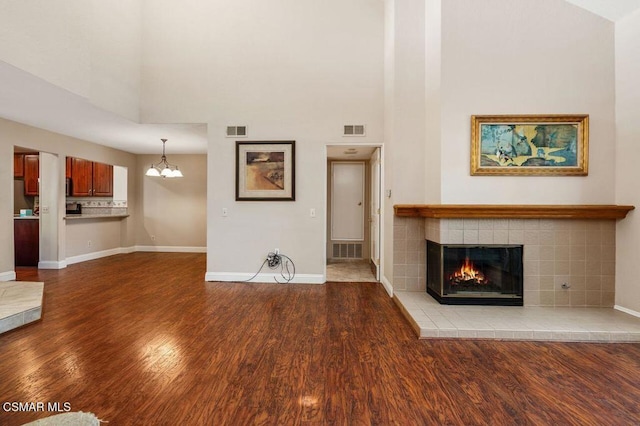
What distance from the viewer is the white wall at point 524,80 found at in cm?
312

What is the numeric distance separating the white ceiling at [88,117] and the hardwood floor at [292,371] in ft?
7.98

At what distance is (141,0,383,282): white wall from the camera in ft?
14.3

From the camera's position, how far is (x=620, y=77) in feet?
10.1

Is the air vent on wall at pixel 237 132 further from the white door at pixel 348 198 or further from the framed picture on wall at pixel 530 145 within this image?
the framed picture on wall at pixel 530 145

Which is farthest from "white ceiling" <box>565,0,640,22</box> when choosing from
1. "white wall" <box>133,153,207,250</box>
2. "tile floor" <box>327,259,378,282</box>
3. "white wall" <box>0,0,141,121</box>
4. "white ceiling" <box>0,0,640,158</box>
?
"white wall" <box>133,153,207,250</box>

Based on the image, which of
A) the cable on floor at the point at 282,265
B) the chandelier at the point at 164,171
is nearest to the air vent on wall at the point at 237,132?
the cable on floor at the point at 282,265

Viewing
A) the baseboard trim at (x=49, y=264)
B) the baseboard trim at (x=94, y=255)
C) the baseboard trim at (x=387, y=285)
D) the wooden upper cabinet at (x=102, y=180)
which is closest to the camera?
the baseboard trim at (x=387, y=285)

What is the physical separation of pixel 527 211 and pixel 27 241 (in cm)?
800

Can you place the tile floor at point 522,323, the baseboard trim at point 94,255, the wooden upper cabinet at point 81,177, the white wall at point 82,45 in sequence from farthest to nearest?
the wooden upper cabinet at point 81,177 < the baseboard trim at point 94,255 < the white wall at point 82,45 < the tile floor at point 522,323

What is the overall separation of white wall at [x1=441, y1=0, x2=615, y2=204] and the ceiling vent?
54.0 inches

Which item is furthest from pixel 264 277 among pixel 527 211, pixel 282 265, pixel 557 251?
pixel 557 251

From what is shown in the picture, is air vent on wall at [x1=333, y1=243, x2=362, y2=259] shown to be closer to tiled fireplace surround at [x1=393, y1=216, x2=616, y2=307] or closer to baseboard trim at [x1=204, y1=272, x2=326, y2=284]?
baseboard trim at [x1=204, y1=272, x2=326, y2=284]

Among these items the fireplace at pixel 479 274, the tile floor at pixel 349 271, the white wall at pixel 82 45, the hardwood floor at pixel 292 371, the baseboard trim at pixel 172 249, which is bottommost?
the hardwood floor at pixel 292 371

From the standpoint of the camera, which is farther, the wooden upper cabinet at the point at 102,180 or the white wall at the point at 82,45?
the wooden upper cabinet at the point at 102,180
